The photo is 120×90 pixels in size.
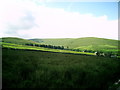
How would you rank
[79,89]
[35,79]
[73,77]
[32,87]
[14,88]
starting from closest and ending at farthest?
1. [14,88]
2. [32,87]
3. [35,79]
4. [79,89]
5. [73,77]

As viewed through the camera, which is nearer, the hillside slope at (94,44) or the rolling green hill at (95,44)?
the rolling green hill at (95,44)

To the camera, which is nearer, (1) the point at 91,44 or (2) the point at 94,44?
(2) the point at 94,44

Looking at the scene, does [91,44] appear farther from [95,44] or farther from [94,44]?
[95,44]

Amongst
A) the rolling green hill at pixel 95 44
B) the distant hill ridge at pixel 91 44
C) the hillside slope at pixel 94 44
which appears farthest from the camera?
the hillside slope at pixel 94 44

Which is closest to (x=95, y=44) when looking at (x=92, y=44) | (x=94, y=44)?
(x=94, y=44)

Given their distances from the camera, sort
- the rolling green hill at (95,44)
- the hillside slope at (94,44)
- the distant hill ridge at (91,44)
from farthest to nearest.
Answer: the hillside slope at (94,44) → the rolling green hill at (95,44) → the distant hill ridge at (91,44)

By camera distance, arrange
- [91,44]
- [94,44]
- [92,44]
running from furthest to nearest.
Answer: [91,44]
[92,44]
[94,44]

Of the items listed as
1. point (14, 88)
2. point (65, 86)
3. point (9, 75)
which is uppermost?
point (9, 75)

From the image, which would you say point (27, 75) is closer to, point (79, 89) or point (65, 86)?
point (65, 86)

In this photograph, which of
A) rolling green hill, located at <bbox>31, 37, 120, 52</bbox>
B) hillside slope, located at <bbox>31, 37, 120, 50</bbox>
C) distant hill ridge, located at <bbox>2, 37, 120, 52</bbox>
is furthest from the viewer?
hillside slope, located at <bbox>31, 37, 120, 50</bbox>

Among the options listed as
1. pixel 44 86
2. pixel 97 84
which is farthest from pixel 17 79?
pixel 97 84

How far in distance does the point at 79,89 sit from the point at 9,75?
302 cm

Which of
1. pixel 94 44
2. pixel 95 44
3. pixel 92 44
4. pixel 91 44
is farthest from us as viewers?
pixel 91 44

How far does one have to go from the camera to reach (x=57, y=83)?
13.8 ft
